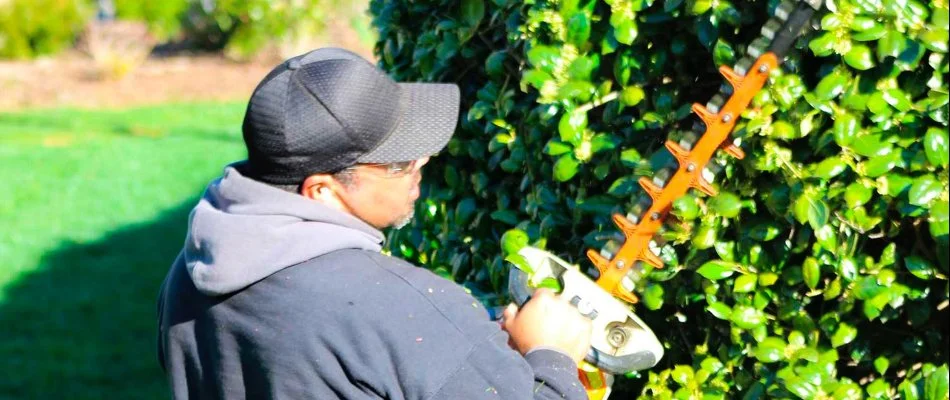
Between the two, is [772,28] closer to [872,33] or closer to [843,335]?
[872,33]

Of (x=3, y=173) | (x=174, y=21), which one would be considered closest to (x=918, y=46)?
(x=3, y=173)

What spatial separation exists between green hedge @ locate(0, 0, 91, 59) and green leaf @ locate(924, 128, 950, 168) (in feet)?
53.3

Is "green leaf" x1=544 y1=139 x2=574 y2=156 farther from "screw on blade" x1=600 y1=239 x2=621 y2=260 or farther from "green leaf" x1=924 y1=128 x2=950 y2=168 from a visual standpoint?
"green leaf" x1=924 y1=128 x2=950 y2=168

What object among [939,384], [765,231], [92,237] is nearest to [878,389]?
[939,384]

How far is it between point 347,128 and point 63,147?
950 cm

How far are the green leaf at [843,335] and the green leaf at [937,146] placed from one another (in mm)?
434

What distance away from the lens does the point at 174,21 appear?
17031 mm

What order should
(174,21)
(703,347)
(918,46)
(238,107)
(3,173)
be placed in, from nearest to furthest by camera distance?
1. (918,46)
2. (703,347)
3. (3,173)
4. (238,107)
5. (174,21)

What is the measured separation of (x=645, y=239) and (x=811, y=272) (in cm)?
33

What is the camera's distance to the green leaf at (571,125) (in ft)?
7.76

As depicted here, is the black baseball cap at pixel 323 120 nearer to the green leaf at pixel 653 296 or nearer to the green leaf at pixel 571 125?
the green leaf at pixel 571 125

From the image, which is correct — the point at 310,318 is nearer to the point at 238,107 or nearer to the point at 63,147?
the point at 63,147

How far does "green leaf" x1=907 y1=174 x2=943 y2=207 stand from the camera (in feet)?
6.20

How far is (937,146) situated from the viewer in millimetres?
1881
